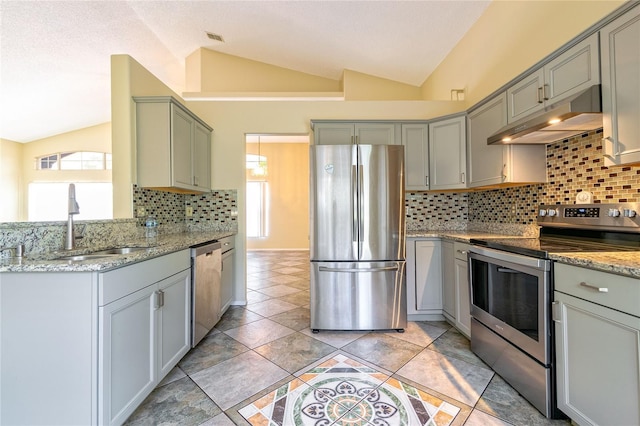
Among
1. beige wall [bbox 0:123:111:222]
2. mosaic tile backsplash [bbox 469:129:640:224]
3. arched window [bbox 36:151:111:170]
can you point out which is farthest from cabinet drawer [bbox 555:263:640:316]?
arched window [bbox 36:151:111:170]

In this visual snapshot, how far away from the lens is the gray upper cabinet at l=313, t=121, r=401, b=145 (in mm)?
3143

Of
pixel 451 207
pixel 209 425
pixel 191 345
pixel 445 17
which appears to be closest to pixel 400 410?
pixel 209 425

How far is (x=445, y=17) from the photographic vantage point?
9.39 feet

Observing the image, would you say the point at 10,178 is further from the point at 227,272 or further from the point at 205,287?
the point at 205,287

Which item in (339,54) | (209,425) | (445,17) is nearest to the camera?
(209,425)

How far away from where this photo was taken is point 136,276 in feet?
4.89

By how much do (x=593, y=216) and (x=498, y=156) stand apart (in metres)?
0.80

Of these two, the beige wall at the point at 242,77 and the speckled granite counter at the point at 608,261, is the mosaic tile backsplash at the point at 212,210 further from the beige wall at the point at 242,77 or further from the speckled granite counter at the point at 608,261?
the speckled granite counter at the point at 608,261

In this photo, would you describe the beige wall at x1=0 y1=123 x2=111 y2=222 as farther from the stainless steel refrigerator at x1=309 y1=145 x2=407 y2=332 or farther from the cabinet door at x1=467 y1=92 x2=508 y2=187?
the cabinet door at x1=467 y1=92 x2=508 y2=187

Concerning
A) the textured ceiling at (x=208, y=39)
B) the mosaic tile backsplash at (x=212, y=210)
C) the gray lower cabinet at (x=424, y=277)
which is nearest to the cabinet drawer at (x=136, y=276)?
the mosaic tile backsplash at (x=212, y=210)

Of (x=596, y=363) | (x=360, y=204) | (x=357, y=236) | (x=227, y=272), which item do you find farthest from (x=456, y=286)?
(x=227, y=272)

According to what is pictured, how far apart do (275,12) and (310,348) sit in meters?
3.75

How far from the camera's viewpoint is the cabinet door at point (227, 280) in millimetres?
2898

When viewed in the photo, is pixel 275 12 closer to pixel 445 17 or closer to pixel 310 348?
pixel 445 17
